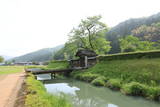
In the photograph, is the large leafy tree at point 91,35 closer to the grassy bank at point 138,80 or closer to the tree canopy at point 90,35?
the tree canopy at point 90,35

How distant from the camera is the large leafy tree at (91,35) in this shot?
87.5ft

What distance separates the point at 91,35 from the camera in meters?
27.3

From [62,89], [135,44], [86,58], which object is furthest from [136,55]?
[135,44]

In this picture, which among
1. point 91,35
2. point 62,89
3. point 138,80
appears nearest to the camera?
point 138,80

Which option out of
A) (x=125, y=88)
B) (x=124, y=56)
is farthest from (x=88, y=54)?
(x=125, y=88)

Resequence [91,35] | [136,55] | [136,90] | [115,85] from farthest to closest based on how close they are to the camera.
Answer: [91,35], [136,55], [115,85], [136,90]

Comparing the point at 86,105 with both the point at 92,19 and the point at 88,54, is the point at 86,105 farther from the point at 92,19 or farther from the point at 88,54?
the point at 92,19

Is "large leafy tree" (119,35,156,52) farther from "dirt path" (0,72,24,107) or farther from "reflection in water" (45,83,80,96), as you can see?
"dirt path" (0,72,24,107)

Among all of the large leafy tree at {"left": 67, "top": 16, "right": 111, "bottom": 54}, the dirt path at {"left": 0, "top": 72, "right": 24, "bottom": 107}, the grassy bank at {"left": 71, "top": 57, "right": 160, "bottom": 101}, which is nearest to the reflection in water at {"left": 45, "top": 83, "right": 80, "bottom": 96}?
the grassy bank at {"left": 71, "top": 57, "right": 160, "bottom": 101}

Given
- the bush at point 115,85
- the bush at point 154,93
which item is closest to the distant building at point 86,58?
the bush at point 115,85

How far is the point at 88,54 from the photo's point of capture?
20.8 meters

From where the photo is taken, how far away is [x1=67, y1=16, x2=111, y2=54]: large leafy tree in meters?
26.7

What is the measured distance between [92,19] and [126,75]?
17.6 meters

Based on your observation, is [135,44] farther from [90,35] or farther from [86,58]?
[86,58]
